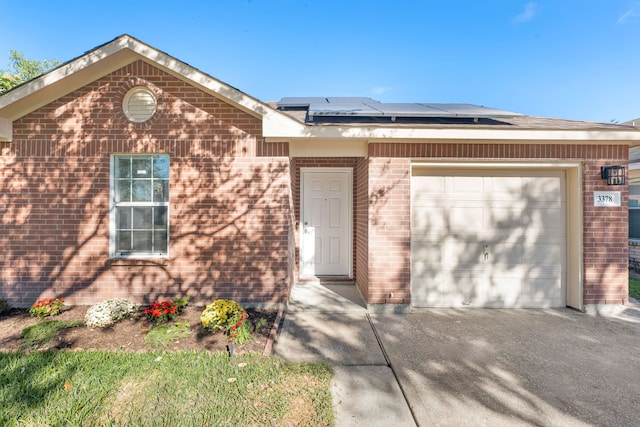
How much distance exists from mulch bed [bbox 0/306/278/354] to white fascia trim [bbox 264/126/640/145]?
3.03 metres

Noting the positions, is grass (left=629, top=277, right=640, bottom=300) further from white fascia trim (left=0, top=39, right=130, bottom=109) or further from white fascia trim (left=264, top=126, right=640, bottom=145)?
white fascia trim (left=0, top=39, right=130, bottom=109)

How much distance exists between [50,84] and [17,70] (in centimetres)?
3157

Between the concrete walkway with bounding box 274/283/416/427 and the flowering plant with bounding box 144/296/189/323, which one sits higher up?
the flowering plant with bounding box 144/296/189/323

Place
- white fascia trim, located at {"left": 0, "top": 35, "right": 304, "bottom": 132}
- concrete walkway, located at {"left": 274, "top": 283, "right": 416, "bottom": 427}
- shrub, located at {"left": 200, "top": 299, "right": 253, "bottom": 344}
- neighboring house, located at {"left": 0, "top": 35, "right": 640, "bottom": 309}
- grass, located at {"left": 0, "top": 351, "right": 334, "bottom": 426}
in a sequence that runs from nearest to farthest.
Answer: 1. grass, located at {"left": 0, "top": 351, "right": 334, "bottom": 426}
2. concrete walkway, located at {"left": 274, "top": 283, "right": 416, "bottom": 427}
3. shrub, located at {"left": 200, "top": 299, "right": 253, "bottom": 344}
4. white fascia trim, located at {"left": 0, "top": 35, "right": 304, "bottom": 132}
5. neighboring house, located at {"left": 0, "top": 35, "right": 640, "bottom": 309}

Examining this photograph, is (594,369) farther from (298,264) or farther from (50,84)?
(50,84)

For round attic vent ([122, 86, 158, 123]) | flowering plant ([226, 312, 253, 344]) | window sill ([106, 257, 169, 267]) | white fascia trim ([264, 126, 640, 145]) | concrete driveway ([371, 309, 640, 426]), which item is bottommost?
concrete driveway ([371, 309, 640, 426])

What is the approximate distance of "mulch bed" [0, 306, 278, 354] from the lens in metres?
3.42

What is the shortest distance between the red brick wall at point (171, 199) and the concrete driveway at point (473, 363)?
143 cm

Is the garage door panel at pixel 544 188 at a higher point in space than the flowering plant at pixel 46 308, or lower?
higher

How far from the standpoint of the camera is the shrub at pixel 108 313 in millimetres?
3812

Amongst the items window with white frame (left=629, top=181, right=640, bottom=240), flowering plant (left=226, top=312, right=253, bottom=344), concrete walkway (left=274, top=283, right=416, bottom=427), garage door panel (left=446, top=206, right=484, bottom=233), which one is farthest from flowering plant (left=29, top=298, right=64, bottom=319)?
window with white frame (left=629, top=181, right=640, bottom=240)

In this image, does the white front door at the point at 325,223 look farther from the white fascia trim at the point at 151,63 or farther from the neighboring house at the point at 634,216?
the neighboring house at the point at 634,216

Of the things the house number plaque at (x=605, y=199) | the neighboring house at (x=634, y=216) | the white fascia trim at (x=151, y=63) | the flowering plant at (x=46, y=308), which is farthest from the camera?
the neighboring house at (x=634, y=216)

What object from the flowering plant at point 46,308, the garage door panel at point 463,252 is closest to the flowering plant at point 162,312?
the flowering plant at point 46,308
